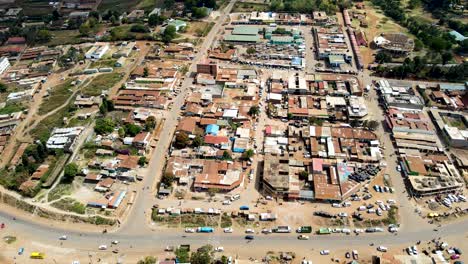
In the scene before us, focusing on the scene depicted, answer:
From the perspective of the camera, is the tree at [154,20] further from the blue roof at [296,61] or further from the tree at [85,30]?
the blue roof at [296,61]

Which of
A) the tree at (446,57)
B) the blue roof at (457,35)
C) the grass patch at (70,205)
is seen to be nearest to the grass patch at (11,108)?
the grass patch at (70,205)

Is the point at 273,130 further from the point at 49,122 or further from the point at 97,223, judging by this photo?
the point at 49,122

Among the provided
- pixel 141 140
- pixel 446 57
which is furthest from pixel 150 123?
pixel 446 57

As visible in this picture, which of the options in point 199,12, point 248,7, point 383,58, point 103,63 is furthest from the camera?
point 248,7

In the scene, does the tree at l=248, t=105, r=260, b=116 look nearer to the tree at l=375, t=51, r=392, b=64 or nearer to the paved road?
the paved road

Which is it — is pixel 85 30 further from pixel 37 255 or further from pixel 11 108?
pixel 37 255

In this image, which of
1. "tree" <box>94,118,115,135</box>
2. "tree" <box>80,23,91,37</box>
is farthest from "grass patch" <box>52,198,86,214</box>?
"tree" <box>80,23,91,37</box>
